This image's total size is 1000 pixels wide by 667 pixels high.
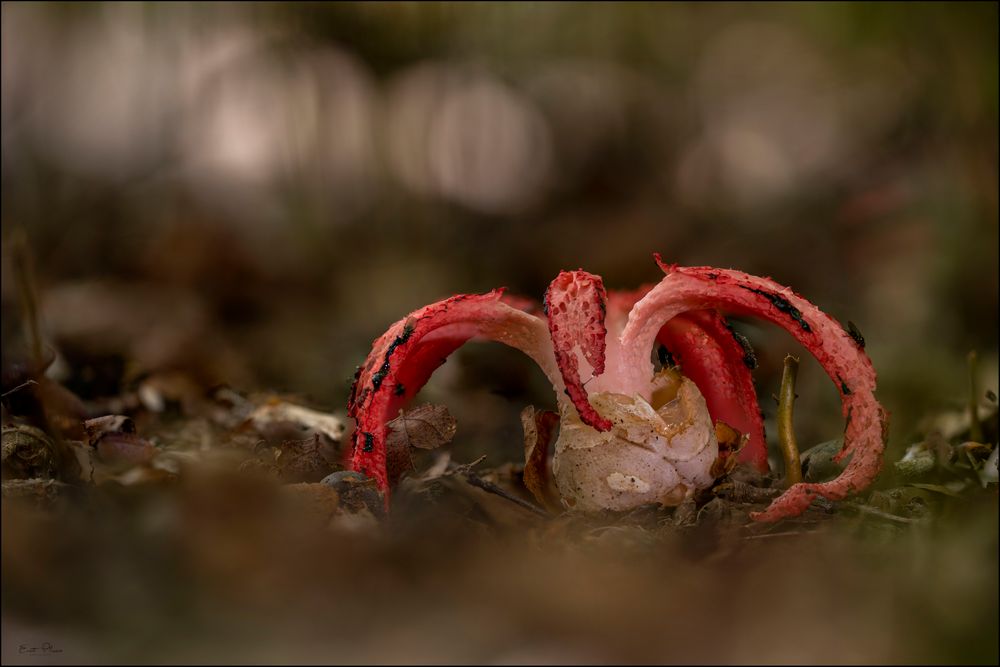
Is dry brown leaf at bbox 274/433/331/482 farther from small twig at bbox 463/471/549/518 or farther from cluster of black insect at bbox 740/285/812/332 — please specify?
cluster of black insect at bbox 740/285/812/332

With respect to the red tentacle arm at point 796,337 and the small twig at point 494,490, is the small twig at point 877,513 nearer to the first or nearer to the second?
the red tentacle arm at point 796,337

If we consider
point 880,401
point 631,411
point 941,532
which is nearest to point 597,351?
point 631,411

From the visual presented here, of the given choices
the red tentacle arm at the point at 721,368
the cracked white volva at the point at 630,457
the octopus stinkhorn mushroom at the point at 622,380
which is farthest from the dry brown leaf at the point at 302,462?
the red tentacle arm at the point at 721,368

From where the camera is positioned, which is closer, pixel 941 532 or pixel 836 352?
pixel 941 532

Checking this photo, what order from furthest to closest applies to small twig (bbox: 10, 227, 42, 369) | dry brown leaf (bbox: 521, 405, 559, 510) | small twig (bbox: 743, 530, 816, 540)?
dry brown leaf (bbox: 521, 405, 559, 510)
small twig (bbox: 743, 530, 816, 540)
small twig (bbox: 10, 227, 42, 369)

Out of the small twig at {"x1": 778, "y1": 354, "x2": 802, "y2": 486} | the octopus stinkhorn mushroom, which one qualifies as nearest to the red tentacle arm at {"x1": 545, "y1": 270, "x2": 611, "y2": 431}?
the octopus stinkhorn mushroom

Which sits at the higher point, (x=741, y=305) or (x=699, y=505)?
(x=741, y=305)

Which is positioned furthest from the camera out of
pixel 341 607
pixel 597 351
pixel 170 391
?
pixel 170 391

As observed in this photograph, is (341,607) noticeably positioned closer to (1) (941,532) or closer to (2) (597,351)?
(1) (941,532)
